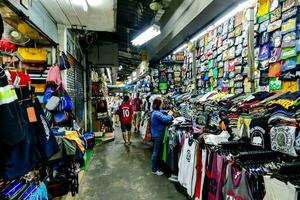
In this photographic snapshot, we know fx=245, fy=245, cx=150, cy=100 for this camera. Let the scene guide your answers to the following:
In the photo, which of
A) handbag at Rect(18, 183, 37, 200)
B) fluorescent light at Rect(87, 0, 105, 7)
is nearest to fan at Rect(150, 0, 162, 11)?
fluorescent light at Rect(87, 0, 105, 7)

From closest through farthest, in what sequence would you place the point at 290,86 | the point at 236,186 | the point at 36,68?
the point at 236,186, the point at 290,86, the point at 36,68

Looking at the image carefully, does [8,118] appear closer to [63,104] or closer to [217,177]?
[217,177]

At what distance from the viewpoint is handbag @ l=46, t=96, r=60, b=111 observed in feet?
12.1

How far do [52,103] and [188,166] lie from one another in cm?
222

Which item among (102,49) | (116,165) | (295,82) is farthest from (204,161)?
(102,49)

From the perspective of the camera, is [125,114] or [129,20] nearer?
[129,20]

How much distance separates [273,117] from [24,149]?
6.81 ft

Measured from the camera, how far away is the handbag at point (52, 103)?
12.1ft

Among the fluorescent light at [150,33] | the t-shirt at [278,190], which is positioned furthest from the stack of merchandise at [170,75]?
the t-shirt at [278,190]

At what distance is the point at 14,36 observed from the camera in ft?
12.8

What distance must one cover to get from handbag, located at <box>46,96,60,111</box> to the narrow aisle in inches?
59.6

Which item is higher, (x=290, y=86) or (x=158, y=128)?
(x=290, y=86)

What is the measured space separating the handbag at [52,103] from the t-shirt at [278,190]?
10.0 feet

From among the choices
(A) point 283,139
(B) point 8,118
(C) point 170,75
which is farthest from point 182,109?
(B) point 8,118
